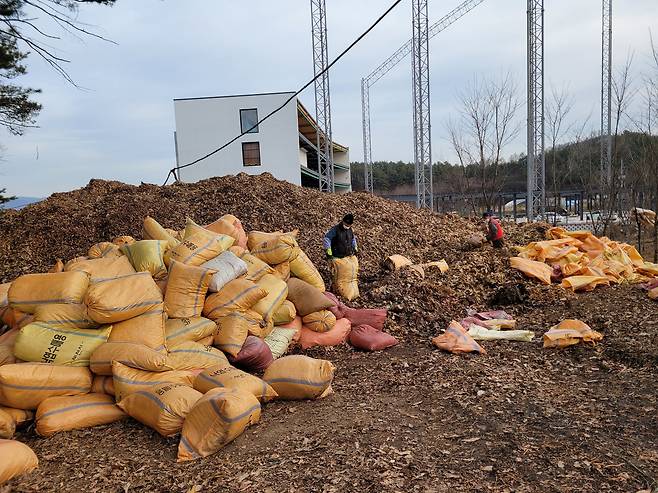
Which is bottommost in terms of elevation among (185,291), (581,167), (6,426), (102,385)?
(6,426)

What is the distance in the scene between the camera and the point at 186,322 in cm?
435

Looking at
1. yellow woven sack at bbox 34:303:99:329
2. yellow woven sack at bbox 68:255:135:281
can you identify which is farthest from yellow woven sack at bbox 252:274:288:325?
yellow woven sack at bbox 34:303:99:329

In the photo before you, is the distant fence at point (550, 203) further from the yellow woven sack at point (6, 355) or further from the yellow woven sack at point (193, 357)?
the yellow woven sack at point (6, 355)

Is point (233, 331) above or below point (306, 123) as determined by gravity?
below

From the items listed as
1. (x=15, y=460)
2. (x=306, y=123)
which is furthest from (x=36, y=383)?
(x=306, y=123)

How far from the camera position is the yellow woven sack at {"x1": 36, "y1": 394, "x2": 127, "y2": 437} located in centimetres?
342

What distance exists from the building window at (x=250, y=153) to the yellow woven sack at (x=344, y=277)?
23166 mm

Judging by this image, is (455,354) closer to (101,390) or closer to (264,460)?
(264,460)

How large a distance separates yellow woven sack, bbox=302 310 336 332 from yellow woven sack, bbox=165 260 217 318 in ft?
4.56

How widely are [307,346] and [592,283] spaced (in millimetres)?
4470

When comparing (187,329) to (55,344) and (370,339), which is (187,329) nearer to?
(55,344)

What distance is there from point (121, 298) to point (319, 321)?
2191 mm

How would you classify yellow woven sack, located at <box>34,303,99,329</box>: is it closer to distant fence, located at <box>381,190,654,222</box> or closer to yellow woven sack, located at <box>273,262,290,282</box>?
yellow woven sack, located at <box>273,262,290,282</box>

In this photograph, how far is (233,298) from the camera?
15.4 ft
